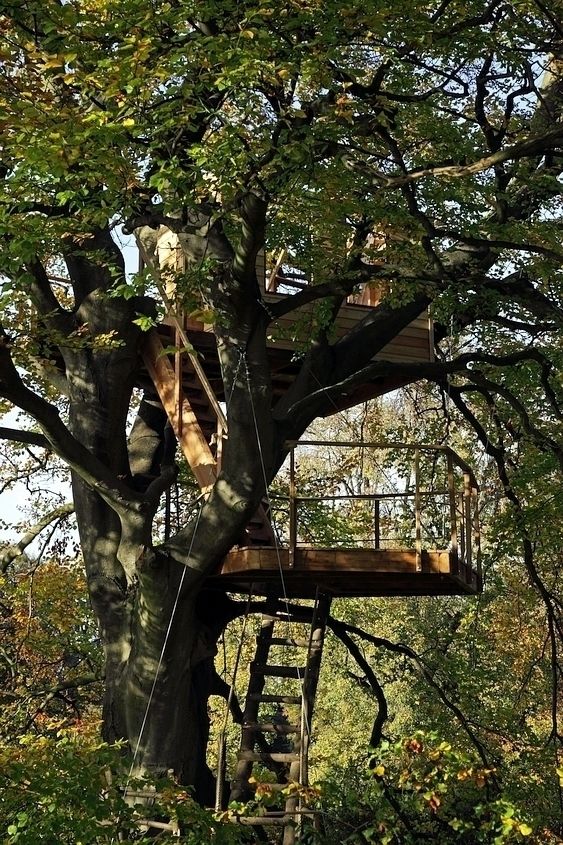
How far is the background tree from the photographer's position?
9.52 m

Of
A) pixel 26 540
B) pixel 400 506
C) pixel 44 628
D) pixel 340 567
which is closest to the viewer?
pixel 340 567

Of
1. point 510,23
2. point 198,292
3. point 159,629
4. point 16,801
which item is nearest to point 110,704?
point 159,629

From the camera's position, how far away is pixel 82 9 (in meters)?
10.2

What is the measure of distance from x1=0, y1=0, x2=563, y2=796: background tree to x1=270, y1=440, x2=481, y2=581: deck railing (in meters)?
0.80

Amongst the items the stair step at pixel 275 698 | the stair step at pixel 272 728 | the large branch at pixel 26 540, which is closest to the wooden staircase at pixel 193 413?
the stair step at pixel 275 698

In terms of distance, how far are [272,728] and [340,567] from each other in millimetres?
2140

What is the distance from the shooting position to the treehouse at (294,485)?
12.2m

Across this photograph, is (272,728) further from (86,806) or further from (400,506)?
(400,506)

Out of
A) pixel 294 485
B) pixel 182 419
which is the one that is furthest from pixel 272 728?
pixel 182 419

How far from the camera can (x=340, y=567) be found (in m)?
12.2

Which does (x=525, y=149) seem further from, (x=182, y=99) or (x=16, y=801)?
(x=16, y=801)

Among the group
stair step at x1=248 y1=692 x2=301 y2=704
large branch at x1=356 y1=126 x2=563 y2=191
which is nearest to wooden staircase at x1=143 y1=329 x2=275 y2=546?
stair step at x1=248 y1=692 x2=301 y2=704

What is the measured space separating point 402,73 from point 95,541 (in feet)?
20.4

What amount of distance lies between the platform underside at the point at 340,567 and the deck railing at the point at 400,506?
91 millimetres
